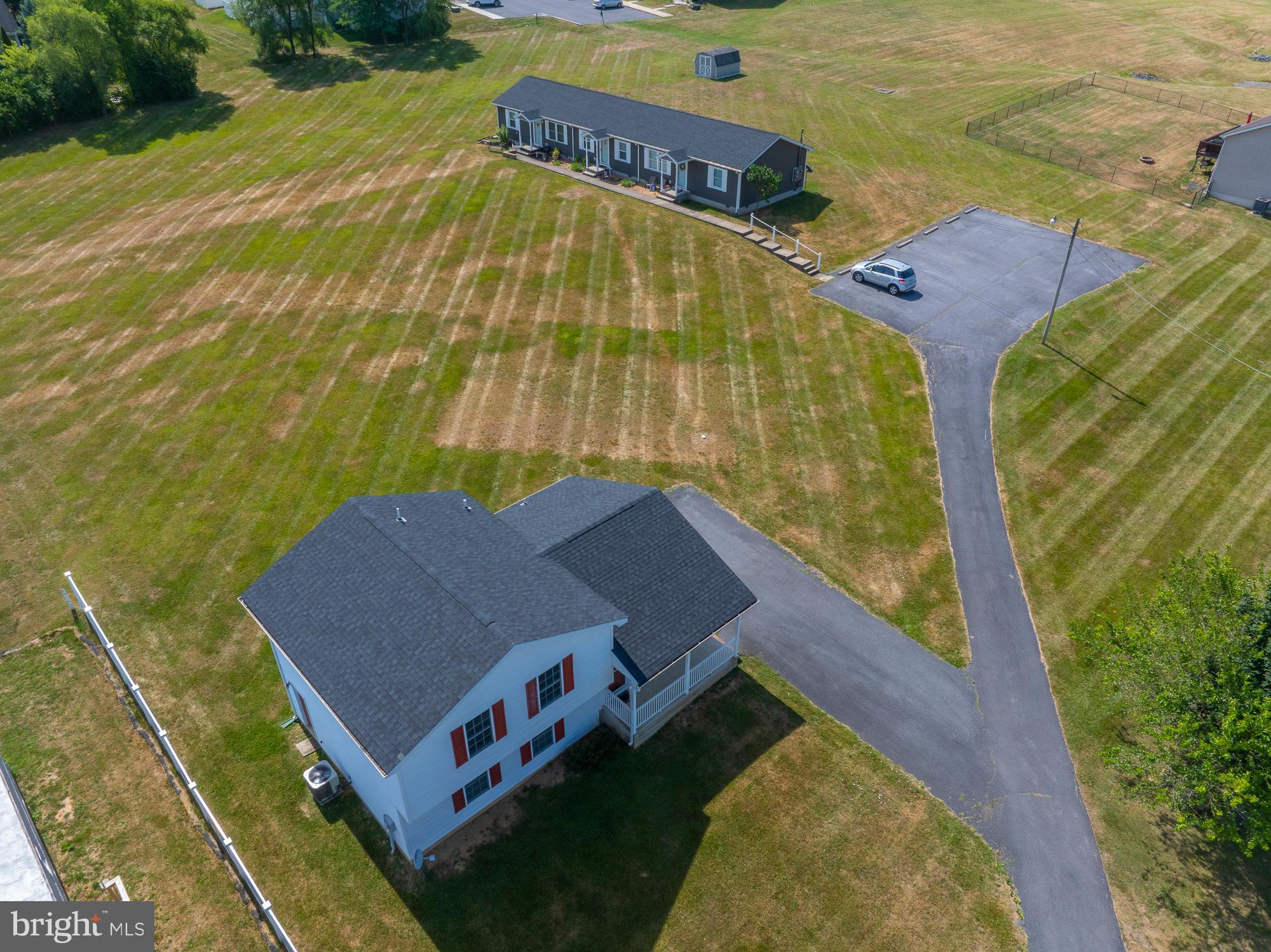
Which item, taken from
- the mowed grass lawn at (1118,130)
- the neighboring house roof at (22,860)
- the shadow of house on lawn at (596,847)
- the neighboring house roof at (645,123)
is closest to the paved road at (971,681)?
the shadow of house on lawn at (596,847)

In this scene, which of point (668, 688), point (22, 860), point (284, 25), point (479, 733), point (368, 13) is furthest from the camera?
point (368, 13)

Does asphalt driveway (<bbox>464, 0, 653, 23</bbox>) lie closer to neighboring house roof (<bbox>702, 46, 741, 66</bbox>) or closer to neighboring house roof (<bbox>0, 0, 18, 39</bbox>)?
neighboring house roof (<bbox>702, 46, 741, 66</bbox>)

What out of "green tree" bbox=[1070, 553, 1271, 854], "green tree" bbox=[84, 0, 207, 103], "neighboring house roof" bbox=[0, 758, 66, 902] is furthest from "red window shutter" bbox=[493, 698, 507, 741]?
"green tree" bbox=[84, 0, 207, 103]

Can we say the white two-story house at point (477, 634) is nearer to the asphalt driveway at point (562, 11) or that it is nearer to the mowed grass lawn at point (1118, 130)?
the mowed grass lawn at point (1118, 130)

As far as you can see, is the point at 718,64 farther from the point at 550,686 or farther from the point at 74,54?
the point at 550,686

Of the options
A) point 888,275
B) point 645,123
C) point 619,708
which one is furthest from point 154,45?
point 619,708
